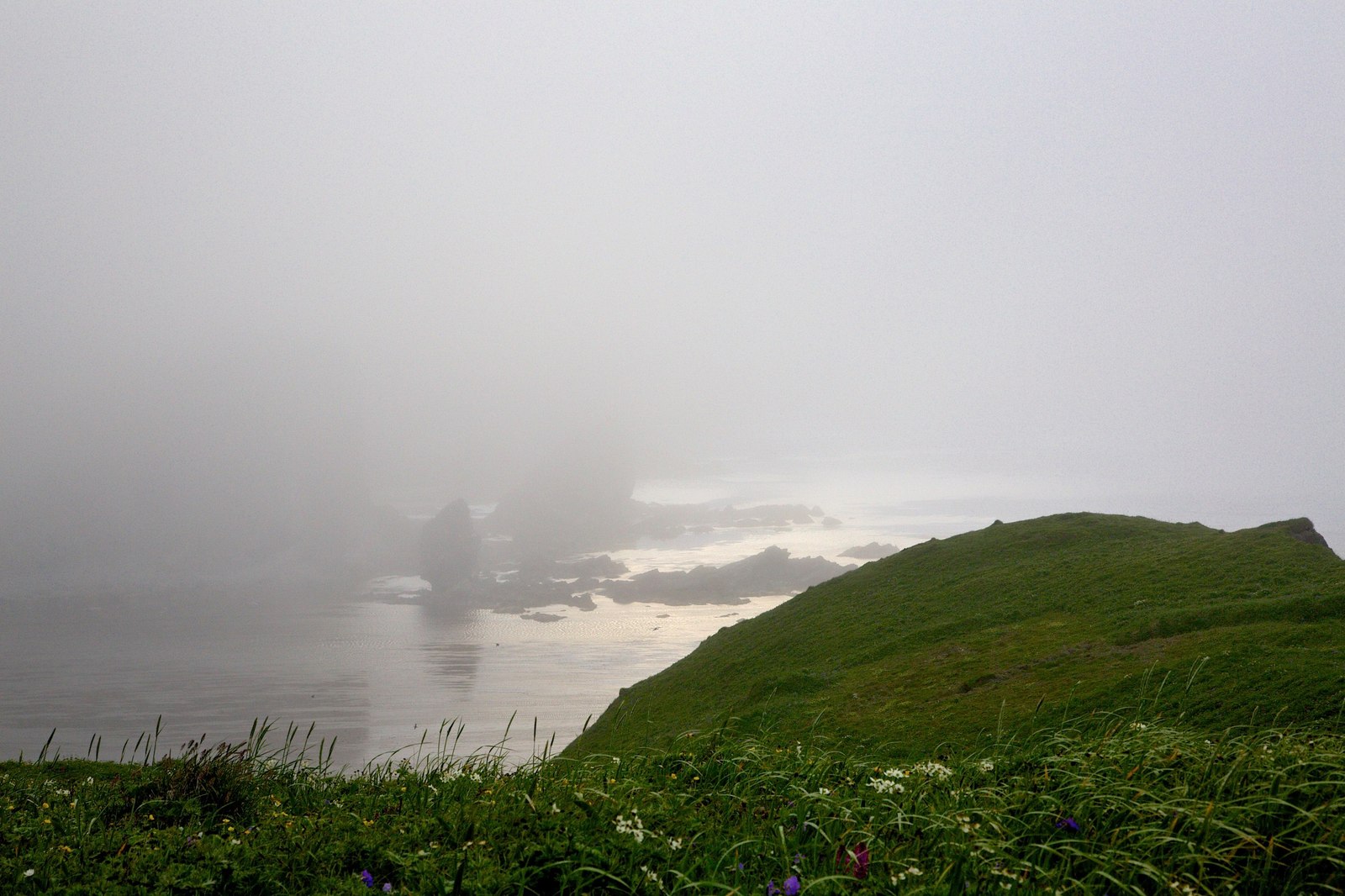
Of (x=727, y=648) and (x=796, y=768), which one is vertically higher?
(x=796, y=768)

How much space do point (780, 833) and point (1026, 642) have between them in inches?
811

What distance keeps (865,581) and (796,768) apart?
32.0 metres

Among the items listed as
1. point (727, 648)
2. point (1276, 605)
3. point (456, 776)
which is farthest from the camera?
point (727, 648)

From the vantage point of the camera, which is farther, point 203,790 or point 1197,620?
point 1197,620

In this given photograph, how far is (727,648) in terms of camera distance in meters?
36.0

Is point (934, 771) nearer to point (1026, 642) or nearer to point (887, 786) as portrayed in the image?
point (887, 786)

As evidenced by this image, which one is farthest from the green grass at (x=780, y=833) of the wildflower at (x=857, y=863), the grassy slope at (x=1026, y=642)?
the grassy slope at (x=1026, y=642)

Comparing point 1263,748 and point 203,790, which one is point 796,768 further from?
point 203,790

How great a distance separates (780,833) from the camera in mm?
5691

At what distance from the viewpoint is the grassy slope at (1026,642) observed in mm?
16375

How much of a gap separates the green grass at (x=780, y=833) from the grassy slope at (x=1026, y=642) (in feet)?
9.40

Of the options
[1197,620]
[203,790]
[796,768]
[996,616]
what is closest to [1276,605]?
[1197,620]

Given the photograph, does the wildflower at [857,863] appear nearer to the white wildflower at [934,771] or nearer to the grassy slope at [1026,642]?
the white wildflower at [934,771]

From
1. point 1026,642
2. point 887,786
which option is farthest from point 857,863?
point 1026,642
